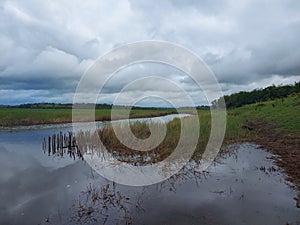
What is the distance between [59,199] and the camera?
20.6 ft

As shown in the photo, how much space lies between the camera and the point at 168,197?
623 cm

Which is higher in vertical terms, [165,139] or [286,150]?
[165,139]

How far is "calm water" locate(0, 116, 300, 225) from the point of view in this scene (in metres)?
5.10

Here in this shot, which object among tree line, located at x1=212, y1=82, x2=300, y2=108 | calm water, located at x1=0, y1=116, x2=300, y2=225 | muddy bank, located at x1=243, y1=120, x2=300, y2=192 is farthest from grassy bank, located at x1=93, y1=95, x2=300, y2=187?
tree line, located at x1=212, y1=82, x2=300, y2=108

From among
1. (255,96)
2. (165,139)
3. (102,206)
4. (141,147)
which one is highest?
(255,96)

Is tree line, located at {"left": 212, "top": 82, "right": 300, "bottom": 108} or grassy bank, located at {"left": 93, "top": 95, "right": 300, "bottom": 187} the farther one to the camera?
tree line, located at {"left": 212, "top": 82, "right": 300, "bottom": 108}

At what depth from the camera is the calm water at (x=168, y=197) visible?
201 inches

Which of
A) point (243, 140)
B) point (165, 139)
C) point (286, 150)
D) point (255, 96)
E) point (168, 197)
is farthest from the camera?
point (255, 96)

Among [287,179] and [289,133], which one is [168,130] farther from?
[287,179]

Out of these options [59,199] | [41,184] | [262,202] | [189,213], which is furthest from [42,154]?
[262,202]

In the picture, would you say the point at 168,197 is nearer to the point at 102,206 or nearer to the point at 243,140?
the point at 102,206

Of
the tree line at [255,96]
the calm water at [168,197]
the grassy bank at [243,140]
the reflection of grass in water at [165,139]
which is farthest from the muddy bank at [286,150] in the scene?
the tree line at [255,96]

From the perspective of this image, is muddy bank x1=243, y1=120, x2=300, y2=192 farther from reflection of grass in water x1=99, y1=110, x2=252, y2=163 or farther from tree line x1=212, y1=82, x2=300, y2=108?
tree line x1=212, y1=82, x2=300, y2=108

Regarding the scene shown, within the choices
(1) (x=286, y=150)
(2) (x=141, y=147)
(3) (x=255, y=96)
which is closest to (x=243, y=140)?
(1) (x=286, y=150)
